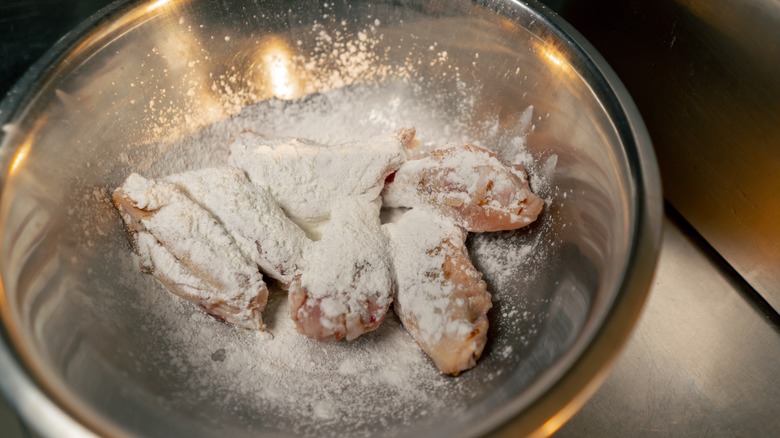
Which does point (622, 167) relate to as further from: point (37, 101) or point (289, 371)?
point (37, 101)

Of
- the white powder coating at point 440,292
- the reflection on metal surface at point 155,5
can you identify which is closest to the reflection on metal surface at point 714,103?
the white powder coating at point 440,292

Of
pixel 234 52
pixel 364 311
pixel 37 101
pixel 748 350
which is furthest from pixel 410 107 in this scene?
pixel 748 350

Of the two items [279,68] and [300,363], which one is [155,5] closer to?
[279,68]

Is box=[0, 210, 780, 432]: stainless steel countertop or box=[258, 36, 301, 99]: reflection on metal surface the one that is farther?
box=[258, 36, 301, 99]: reflection on metal surface

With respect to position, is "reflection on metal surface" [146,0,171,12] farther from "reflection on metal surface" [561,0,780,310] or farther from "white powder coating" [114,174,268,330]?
"reflection on metal surface" [561,0,780,310]

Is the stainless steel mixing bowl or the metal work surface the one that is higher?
the stainless steel mixing bowl

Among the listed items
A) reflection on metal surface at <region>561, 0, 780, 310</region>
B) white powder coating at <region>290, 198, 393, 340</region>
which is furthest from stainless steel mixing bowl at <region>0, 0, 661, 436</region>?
reflection on metal surface at <region>561, 0, 780, 310</region>

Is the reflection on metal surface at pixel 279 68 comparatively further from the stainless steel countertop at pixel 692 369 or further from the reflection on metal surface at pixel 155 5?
the stainless steel countertop at pixel 692 369
